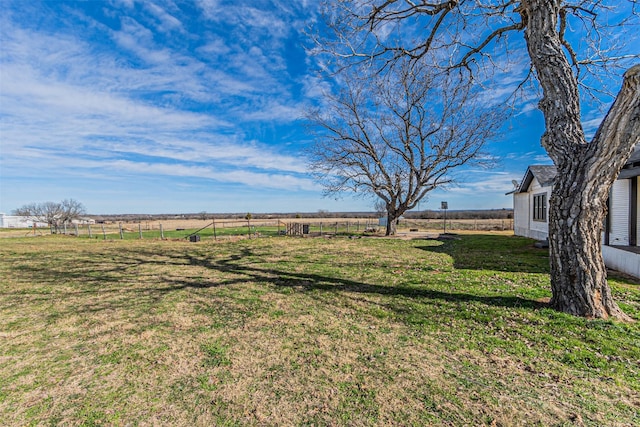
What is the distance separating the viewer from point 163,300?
5.49m

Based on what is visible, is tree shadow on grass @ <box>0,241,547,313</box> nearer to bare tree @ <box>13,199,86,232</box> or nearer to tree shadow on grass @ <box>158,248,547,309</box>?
tree shadow on grass @ <box>158,248,547,309</box>

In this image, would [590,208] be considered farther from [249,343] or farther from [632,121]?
[249,343]

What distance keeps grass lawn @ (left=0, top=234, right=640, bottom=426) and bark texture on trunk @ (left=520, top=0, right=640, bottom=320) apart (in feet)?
1.56

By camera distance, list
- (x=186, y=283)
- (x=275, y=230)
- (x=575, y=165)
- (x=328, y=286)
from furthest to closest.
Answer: (x=275, y=230) → (x=186, y=283) → (x=328, y=286) → (x=575, y=165)

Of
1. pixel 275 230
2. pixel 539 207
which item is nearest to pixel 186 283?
pixel 539 207

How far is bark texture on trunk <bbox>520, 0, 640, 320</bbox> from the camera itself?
3.56 m

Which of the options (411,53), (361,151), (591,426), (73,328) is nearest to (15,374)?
(73,328)

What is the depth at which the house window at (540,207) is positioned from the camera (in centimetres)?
1393

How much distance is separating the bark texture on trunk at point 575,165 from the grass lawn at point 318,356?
48cm

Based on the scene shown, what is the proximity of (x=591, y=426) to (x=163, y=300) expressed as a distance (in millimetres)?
6080

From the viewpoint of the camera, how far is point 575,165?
3.87m

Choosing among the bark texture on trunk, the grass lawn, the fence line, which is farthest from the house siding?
the bark texture on trunk

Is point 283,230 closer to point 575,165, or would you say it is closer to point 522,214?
point 522,214

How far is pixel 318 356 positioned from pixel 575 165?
424 centimetres
